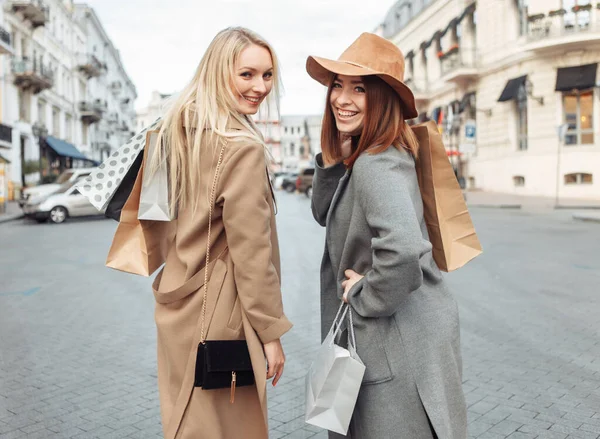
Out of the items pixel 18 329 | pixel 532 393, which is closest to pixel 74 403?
pixel 18 329

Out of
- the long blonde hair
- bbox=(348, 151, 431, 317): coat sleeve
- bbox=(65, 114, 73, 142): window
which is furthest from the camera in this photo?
bbox=(65, 114, 73, 142): window

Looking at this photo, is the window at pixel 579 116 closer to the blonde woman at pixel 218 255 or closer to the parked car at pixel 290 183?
the parked car at pixel 290 183

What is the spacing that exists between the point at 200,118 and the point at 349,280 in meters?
0.73

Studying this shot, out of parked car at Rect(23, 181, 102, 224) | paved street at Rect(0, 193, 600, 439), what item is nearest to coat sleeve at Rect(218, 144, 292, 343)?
paved street at Rect(0, 193, 600, 439)

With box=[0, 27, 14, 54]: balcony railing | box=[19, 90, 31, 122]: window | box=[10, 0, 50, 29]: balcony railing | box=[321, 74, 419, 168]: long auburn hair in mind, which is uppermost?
box=[10, 0, 50, 29]: balcony railing

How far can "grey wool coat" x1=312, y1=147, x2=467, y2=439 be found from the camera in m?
1.76

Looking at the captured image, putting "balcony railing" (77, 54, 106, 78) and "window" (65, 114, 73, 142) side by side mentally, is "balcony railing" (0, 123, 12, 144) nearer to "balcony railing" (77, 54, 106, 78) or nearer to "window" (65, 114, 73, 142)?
"window" (65, 114, 73, 142)

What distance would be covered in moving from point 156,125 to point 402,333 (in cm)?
110

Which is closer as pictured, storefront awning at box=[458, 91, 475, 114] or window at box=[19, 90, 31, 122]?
storefront awning at box=[458, 91, 475, 114]

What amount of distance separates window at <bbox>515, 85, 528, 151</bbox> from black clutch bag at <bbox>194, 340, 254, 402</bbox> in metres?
28.1

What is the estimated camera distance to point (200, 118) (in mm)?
1993

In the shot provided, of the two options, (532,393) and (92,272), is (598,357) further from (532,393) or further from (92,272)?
(92,272)

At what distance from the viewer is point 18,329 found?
5.76m

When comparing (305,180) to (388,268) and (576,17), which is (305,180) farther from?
(388,268)
